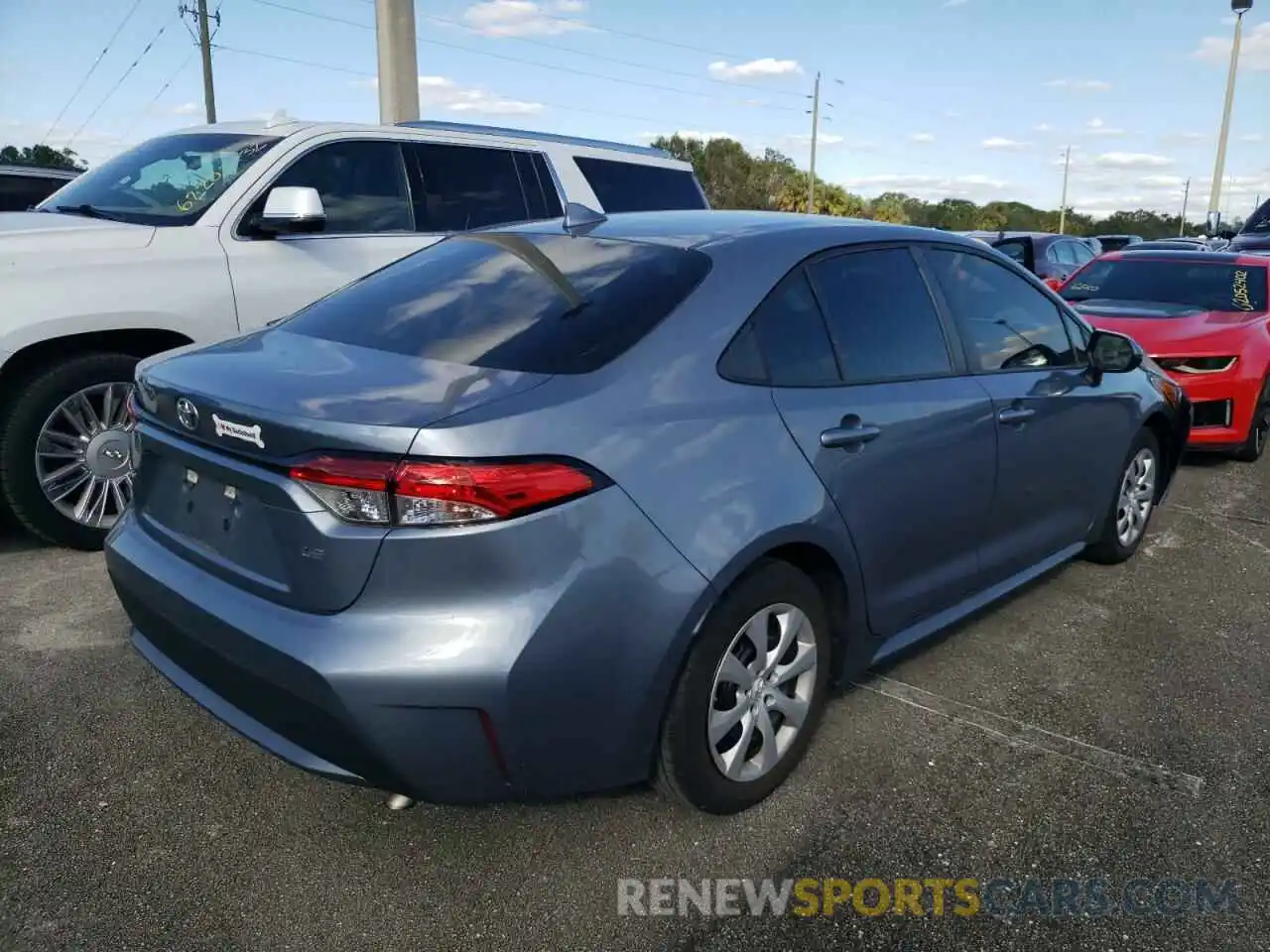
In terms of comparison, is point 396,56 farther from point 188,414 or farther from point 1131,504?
point 188,414

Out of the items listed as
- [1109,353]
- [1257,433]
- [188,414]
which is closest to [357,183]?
[188,414]

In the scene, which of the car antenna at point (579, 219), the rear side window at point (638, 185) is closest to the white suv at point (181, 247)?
the rear side window at point (638, 185)

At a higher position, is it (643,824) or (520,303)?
(520,303)

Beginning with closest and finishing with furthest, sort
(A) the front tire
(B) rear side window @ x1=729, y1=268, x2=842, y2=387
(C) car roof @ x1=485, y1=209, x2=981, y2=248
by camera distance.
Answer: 1. (A) the front tire
2. (B) rear side window @ x1=729, y1=268, x2=842, y2=387
3. (C) car roof @ x1=485, y1=209, x2=981, y2=248

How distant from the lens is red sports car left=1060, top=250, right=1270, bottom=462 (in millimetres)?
6918

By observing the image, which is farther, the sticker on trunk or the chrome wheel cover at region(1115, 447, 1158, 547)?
the chrome wheel cover at region(1115, 447, 1158, 547)

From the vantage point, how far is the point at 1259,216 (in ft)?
61.2

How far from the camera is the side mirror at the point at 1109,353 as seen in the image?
4.24 metres

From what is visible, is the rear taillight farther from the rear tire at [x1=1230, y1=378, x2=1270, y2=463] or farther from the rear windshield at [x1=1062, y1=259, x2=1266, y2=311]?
the rear windshield at [x1=1062, y1=259, x2=1266, y2=311]

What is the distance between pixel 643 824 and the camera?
2.77m

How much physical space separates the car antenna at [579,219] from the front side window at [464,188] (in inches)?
97.5

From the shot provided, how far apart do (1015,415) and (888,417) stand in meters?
0.84

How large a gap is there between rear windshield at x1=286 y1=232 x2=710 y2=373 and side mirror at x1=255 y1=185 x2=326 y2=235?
1.80m

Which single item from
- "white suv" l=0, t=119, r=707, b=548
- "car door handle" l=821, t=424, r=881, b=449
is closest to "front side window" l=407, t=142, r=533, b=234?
"white suv" l=0, t=119, r=707, b=548
